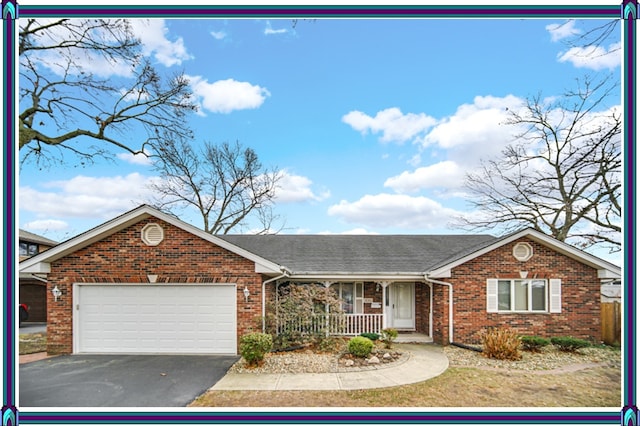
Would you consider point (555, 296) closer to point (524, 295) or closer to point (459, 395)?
point (524, 295)

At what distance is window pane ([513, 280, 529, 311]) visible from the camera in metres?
11.2

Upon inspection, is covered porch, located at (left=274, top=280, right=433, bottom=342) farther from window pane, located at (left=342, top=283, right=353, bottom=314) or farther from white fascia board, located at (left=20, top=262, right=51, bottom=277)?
white fascia board, located at (left=20, top=262, right=51, bottom=277)

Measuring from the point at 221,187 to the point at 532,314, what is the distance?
19.6 meters

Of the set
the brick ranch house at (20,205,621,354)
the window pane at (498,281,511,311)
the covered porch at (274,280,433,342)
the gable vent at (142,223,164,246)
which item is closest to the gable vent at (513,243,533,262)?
the brick ranch house at (20,205,621,354)

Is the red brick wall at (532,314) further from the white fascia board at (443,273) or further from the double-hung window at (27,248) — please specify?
the double-hung window at (27,248)

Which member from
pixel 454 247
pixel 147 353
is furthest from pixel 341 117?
pixel 147 353

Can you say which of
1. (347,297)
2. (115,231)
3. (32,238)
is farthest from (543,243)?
(32,238)

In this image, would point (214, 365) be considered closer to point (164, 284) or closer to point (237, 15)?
point (164, 284)

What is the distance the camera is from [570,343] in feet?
32.3

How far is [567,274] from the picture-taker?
36.9 ft

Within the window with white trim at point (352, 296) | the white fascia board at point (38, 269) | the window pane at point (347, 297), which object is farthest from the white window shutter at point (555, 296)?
the white fascia board at point (38, 269)

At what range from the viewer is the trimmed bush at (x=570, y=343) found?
32.0ft

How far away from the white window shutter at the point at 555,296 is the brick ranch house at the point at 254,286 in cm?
3

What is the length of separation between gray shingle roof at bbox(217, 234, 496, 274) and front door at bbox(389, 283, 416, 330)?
100 centimetres
